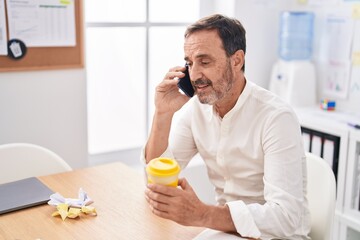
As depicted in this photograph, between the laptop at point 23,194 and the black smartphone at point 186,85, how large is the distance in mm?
582

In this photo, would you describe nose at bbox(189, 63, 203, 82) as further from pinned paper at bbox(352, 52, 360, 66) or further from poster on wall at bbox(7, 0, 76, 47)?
pinned paper at bbox(352, 52, 360, 66)

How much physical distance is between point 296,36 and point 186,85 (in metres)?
1.68

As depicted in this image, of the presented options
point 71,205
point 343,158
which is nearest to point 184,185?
point 71,205

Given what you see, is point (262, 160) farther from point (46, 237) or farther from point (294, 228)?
point (46, 237)

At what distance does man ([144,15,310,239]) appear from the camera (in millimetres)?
1244

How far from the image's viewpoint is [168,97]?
1686 mm

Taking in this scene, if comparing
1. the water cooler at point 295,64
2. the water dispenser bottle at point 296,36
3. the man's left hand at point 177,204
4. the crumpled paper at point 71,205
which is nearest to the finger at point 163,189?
the man's left hand at point 177,204

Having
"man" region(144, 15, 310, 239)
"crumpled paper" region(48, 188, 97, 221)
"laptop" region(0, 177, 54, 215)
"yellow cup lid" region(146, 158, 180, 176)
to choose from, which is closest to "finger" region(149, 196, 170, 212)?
"man" region(144, 15, 310, 239)

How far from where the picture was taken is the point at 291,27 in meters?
3.05

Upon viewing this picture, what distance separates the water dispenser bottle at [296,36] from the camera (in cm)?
299

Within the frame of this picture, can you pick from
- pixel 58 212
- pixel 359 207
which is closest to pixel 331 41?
A: pixel 359 207

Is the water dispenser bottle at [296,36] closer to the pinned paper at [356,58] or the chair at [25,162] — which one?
the pinned paper at [356,58]

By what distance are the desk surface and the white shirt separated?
0.20 m

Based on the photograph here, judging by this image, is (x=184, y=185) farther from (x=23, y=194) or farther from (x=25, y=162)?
(x=25, y=162)
